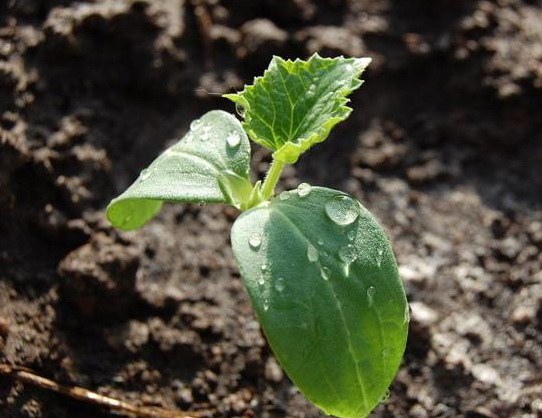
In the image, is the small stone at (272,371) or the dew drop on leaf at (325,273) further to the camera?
the small stone at (272,371)

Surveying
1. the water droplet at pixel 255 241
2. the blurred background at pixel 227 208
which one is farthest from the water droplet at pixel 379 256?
the blurred background at pixel 227 208

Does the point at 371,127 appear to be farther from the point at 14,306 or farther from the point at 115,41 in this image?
the point at 14,306

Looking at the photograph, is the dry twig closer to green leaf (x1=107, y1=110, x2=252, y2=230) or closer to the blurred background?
the blurred background

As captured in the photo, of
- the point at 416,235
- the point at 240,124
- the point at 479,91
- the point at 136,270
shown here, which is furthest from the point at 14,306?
the point at 479,91

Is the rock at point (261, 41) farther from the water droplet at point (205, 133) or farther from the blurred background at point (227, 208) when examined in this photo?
the water droplet at point (205, 133)

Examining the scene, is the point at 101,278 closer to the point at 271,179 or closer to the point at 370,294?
the point at 271,179

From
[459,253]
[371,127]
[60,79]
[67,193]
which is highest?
[60,79]

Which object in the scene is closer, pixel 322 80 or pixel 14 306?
pixel 322 80
